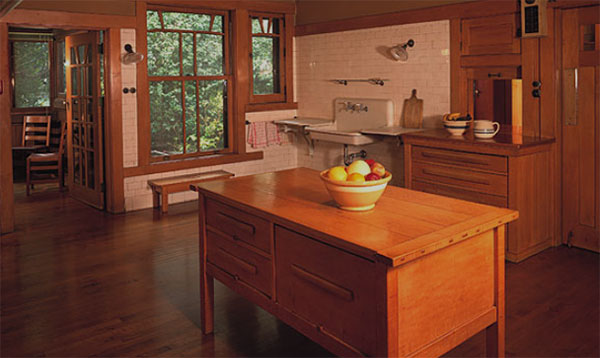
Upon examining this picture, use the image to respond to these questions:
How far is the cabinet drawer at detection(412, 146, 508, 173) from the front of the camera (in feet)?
16.1

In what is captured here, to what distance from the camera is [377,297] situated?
2.27 m

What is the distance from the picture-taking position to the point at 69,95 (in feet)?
25.7

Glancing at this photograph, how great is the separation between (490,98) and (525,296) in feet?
8.20

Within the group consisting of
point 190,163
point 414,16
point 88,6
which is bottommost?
point 190,163

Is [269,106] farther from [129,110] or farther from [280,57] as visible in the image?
[129,110]

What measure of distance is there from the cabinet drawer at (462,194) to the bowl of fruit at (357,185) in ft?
8.08

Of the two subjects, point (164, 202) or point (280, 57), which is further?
point (280, 57)

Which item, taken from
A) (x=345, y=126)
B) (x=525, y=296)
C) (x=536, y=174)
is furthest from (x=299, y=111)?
(x=525, y=296)

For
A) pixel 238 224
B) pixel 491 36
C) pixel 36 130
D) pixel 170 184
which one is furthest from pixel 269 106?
pixel 238 224

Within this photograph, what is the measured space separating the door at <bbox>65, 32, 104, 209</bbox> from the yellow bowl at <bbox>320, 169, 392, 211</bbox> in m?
5.11

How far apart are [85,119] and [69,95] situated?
637mm

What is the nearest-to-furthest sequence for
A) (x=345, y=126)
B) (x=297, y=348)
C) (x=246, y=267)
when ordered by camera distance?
(x=246, y=267)
(x=297, y=348)
(x=345, y=126)

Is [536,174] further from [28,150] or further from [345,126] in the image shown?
[28,150]

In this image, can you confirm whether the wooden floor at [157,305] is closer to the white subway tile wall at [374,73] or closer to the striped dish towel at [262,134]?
the white subway tile wall at [374,73]
